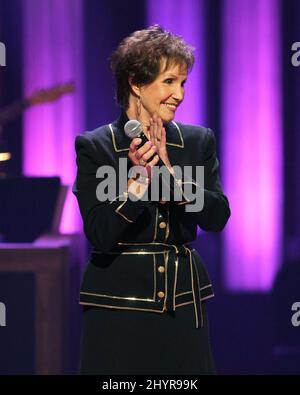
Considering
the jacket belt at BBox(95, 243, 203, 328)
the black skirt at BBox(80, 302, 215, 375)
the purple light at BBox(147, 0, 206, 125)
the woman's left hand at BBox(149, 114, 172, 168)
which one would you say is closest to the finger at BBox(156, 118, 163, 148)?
the woman's left hand at BBox(149, 114, 172, 168)

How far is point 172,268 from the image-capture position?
208 centimetres

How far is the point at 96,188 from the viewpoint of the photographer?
204 centimetres

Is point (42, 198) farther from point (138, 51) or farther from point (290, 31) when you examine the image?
point (138, 51)

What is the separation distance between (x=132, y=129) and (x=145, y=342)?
18.9 inches

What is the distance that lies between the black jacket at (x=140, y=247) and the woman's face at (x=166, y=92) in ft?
0.44

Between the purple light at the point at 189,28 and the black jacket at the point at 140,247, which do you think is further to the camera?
the purple light at the point at 189,28

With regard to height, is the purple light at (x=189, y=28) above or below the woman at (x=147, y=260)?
above

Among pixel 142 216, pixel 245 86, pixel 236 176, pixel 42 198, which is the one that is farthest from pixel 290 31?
pixel 142 216

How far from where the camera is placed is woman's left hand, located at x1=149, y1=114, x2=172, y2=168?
2016 mm

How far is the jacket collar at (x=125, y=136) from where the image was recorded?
2131mm

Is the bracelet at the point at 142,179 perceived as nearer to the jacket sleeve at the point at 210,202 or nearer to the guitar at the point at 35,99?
the jacket sleeve at the point at 210,202

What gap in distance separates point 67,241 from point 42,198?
192 mm

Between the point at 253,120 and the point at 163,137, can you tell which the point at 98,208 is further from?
the point at 253,120

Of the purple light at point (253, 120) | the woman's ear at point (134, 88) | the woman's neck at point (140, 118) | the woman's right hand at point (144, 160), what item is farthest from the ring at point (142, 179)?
the purple light at point (253, 120)
